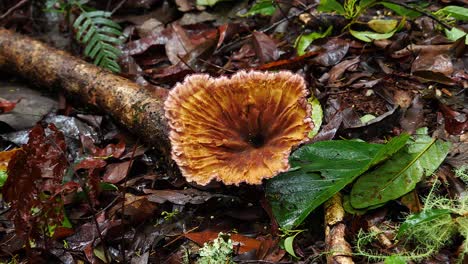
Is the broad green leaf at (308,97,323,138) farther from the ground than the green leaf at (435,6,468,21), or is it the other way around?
the green leaf at (435,6,468,21)

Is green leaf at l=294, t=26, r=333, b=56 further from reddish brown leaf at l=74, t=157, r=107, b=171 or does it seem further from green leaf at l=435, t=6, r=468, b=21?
reddish brown leaf at l=74, t=157, r=107, b=171

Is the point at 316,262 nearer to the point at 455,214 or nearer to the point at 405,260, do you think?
the point at 405,260

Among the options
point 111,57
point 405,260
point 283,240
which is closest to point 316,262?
point 283,240

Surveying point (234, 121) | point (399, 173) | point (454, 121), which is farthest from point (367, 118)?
point (234, 121)

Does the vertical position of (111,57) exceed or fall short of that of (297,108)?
it falls short

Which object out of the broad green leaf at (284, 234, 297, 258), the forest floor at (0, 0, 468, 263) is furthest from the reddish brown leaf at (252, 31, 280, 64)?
the broad green leaf at (284, 234, 297, 258)

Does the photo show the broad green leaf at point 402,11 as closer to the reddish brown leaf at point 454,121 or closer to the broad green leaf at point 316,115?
the reddish brown leaf at point 454,121
